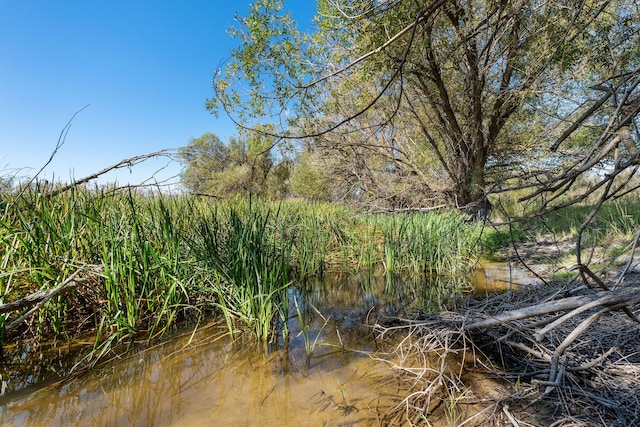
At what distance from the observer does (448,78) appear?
7.44m

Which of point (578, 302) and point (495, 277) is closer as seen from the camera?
point (578, 302)

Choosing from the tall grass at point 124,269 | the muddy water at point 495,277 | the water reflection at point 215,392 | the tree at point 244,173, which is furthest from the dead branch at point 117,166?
the tree at point 244,173

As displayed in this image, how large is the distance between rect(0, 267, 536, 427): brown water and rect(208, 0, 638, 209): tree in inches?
75.7

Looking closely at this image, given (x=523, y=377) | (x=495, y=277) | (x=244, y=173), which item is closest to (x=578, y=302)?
(x=523, y=377)

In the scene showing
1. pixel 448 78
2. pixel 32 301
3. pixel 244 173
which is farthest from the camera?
pixel 244 173

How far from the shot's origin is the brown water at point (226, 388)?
160cm

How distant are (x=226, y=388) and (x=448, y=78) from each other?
26.0 feet

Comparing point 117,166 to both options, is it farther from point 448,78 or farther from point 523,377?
point 448,78

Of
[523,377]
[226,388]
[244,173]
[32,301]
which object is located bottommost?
[523,377]

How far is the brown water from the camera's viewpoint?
5.24 feet

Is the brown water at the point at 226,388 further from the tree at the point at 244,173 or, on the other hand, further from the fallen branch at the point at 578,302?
the tree at the point at 244,173

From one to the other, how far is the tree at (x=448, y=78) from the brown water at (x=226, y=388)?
6.31 ft

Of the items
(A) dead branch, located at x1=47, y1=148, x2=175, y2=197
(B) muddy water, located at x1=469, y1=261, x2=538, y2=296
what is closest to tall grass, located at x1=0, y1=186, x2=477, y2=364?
(A) dead branch, located at x1=47, y1=148, x2=175, y2=197

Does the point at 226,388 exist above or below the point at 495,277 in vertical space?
above
